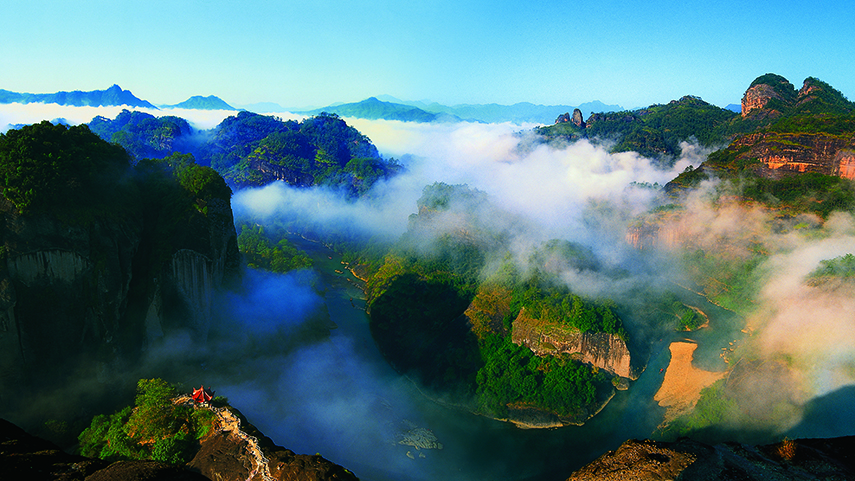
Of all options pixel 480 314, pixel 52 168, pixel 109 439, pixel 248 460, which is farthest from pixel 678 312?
pixel 52 168

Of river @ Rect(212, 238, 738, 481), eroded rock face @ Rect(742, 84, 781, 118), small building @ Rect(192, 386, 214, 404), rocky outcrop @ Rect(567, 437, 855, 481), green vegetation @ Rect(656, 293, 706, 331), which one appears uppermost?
eroded rock face @ Rect(742, 84, 781, 118)

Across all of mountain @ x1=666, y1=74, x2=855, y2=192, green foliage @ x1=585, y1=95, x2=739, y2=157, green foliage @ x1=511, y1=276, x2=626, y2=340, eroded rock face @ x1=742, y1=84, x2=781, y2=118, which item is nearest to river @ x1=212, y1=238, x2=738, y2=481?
green foliage @ x1=511, y1=276, x2=626, y2=340

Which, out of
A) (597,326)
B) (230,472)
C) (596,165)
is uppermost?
(596,165)

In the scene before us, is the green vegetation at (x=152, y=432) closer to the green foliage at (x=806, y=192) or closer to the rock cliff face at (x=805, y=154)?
the green foliage at (x=806, y=192)

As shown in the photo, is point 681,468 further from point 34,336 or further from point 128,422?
point 34,336

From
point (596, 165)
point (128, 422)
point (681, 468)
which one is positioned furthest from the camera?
point (596, 165)

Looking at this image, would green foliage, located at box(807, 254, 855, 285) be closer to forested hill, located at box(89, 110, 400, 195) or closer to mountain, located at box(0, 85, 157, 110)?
forested hill, located at box(89, 110, 400, 195)

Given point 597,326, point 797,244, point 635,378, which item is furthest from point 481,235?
point 797,244
